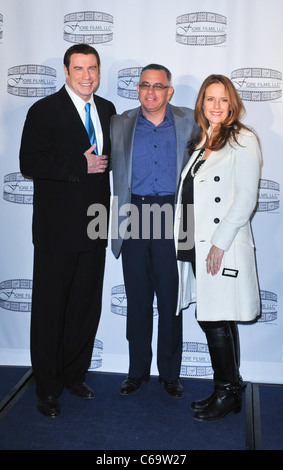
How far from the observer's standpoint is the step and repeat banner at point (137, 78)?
346 centimetres

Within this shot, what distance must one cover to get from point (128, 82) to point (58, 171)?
912mm

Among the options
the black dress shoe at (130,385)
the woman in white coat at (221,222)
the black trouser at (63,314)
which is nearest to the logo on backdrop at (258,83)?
the woman in white coat at (221,222)

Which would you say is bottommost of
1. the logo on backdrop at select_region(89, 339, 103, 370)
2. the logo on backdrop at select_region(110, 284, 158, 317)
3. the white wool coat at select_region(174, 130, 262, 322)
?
the logo on backdrop at select_region(89, 339, 103, 370)

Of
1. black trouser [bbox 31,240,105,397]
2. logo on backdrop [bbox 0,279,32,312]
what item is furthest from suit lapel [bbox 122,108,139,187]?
logo on backdrop [bbox 0,279,32,312]

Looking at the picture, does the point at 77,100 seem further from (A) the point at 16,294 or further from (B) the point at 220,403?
(B) the point at 220,403

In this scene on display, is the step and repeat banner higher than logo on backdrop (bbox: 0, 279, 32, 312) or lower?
A: higher

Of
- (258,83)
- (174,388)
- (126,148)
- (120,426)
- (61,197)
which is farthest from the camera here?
(258,83)

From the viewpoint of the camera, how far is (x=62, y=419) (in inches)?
117

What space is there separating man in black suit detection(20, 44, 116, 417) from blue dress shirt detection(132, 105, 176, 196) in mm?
186

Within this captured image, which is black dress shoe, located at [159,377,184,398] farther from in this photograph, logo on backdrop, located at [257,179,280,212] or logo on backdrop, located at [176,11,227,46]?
logo on backdrop, located at [176,11,227,46]

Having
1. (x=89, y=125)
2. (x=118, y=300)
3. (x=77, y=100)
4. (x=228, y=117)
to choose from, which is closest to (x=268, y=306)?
(x=118, y=300)

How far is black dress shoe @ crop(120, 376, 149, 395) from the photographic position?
332 cm

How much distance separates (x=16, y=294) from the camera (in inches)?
149

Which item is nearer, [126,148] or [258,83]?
[126,148]
